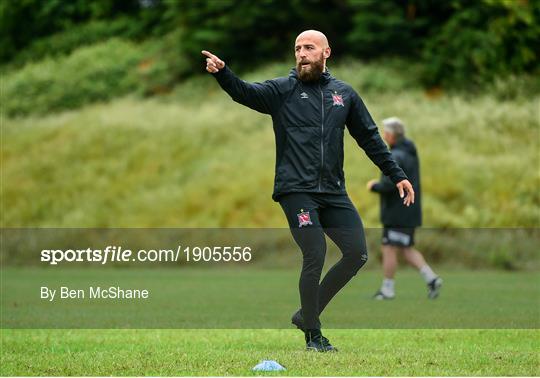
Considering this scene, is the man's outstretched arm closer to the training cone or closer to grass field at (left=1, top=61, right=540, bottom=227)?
the training cone

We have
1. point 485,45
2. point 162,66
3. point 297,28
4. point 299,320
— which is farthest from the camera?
point 297,28

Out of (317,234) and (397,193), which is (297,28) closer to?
(397,193)

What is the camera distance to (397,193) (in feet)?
39.2

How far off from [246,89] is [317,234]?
977 mm

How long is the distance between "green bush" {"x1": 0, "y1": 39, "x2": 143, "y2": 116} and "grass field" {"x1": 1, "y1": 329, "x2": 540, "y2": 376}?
64.3 ft

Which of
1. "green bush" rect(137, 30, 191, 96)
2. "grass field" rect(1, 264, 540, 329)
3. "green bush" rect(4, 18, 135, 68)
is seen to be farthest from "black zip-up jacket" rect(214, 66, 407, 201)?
"green bush" rect(4, 18, 135, 68)

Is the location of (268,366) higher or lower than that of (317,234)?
lower

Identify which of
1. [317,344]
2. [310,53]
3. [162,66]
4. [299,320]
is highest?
[162,66]

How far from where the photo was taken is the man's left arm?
7038 mm

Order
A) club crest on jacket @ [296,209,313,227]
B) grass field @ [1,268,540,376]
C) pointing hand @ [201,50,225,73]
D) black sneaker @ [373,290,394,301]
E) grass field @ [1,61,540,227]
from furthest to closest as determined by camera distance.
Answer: grass field @ [1,61,540,227]
black sneaker @ [373,290,394,301]
club crest on jacket @ [296,209,313,227]
pointing hand @ [201,50,225,73]
grass field @ [1,268,540,376]

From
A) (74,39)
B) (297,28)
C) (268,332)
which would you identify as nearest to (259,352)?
(268,332)

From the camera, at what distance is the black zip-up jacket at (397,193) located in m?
11.7

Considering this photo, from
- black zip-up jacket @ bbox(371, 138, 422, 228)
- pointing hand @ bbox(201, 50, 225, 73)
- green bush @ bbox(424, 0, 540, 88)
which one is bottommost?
black zip-up jacket @ bbox(371, 138, 422, 228)

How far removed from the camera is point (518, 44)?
26672 millimetres
